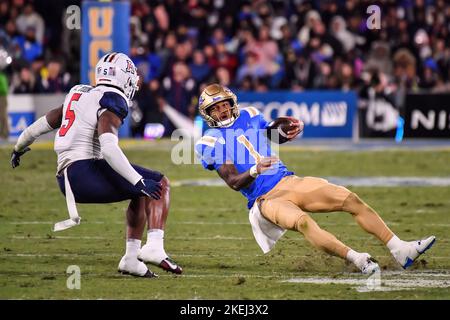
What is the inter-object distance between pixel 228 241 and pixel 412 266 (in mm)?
1931

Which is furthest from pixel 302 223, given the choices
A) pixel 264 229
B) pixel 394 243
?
pixel 394 243

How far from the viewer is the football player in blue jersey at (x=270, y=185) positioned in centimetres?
700

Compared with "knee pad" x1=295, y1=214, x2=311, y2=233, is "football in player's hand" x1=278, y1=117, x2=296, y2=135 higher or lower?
higher

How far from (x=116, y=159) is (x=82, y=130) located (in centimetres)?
43

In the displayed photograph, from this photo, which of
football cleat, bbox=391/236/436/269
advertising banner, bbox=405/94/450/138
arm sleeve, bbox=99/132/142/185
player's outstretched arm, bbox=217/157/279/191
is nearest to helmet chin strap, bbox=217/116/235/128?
player's outstretched arm, bbox=217/157/279/191

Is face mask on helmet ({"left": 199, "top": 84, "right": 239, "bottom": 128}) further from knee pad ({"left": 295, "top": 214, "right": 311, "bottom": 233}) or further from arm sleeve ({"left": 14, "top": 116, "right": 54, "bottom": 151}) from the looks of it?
arm sleeve ({"left": 14, "top": 116, "right": 54, "bottom": 151})

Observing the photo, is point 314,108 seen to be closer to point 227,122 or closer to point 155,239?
point 227,122

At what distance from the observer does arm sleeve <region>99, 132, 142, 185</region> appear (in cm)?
703

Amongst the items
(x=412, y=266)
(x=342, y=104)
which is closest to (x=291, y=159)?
(x=342, y=104)

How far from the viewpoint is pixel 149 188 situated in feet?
23.1

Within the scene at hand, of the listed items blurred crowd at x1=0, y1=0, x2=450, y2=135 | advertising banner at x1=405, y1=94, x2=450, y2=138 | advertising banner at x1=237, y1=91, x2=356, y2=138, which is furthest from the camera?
blurred crowd at x1=0, y1=0, x2=450, y2=135

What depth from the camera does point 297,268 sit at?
304 inches

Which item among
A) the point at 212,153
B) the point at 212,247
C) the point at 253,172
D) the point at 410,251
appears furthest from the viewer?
the point at 212,247
